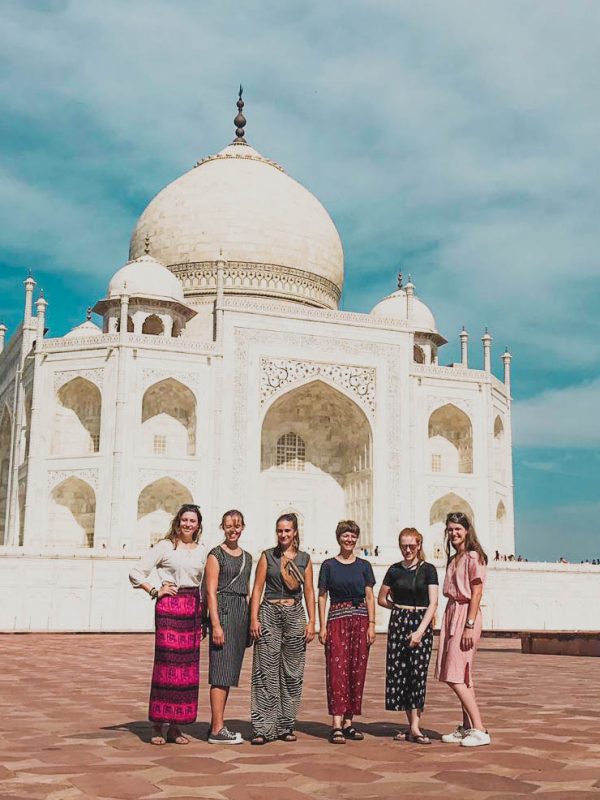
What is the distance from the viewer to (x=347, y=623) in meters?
5.51

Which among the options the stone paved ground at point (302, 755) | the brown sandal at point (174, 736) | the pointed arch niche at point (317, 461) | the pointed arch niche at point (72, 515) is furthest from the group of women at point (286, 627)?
the pointed arch niche at point (317, 461)

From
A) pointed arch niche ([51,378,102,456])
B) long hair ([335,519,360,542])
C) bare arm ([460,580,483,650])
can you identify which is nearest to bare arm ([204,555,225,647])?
long hair ([335,519,360,542])

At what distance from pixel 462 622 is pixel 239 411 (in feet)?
69.3

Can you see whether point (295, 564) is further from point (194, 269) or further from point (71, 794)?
point (194, 269)

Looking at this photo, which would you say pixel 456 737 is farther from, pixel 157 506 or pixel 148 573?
pixel 157 506

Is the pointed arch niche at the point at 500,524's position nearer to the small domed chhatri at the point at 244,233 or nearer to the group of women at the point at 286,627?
the small domed chhatri at the point at 244,233

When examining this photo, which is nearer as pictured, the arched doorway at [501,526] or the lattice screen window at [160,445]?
the lattice screen window at [160,445]

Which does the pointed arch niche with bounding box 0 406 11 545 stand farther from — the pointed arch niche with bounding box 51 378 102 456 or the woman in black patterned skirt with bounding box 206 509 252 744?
the woman in black patterned skirt with bounding box 206 509 252 744

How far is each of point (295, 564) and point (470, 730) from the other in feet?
4.04

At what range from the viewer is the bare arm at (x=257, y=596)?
5305mm

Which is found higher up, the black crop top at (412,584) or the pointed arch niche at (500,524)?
the pointed arch niche at (500,524)

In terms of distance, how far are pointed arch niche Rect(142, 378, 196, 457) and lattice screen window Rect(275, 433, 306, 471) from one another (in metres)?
3.40

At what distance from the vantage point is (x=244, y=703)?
23.5 feet

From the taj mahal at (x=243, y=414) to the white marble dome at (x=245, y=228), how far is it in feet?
0.24
